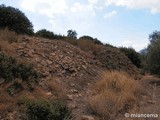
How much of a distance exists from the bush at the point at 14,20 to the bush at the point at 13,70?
5.69 metres

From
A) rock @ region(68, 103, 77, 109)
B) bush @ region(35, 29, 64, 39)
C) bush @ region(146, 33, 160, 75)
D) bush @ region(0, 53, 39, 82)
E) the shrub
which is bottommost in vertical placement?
rock @ region(68, 103, 77, 109)

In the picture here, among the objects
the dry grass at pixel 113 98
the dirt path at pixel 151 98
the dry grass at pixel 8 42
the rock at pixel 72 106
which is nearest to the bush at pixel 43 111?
the dry grass at pixel 113 98

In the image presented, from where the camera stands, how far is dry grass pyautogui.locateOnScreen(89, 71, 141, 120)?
7.74 m

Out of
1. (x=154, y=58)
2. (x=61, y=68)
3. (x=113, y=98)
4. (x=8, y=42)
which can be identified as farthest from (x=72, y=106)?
(x=154, y=58)

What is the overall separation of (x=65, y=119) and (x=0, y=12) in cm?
989

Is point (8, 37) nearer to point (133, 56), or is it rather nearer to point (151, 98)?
point (151, 98)

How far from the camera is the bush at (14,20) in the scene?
14.8 meters

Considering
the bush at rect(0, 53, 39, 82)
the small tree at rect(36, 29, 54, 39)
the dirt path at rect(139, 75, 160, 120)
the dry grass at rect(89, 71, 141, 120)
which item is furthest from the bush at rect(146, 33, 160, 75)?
the bush at rect(0, 53, 39, 82)

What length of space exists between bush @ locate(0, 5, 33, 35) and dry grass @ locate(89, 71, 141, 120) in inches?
264

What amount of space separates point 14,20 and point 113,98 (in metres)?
8.53

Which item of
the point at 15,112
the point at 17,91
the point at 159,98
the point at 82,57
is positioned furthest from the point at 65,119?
the point at 82,57

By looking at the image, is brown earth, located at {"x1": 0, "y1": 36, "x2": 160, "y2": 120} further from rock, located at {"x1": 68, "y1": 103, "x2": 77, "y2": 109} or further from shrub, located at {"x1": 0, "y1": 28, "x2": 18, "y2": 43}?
shrub, located at {"x1": 0, "y1": 28, "x2": 18, "y2": 43}

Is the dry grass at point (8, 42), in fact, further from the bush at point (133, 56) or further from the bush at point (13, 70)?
the bush at point (133, 56)

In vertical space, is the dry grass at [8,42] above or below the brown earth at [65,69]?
above
